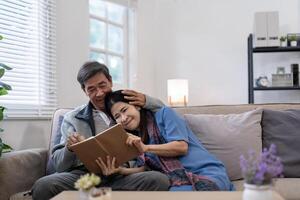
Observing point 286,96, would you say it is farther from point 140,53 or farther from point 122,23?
point 122,23

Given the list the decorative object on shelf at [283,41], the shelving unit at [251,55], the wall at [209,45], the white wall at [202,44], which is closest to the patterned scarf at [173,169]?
the white wall at [202,44]

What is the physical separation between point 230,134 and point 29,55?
152 centimetres

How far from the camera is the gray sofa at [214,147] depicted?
1.80m

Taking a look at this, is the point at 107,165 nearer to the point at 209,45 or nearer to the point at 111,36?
the point at 111,36

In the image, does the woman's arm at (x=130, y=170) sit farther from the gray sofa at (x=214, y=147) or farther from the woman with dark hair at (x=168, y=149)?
the gray sofa at (x=214, y=147)

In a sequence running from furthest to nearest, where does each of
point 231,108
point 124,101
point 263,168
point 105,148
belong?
point 231,108, point 124,101, point 105,148, point 263,168

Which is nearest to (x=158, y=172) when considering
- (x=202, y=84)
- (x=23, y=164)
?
(x=23, y=164)

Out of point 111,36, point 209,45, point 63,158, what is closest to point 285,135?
point 63,158

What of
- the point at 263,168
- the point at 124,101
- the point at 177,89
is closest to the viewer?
the point at 263,168

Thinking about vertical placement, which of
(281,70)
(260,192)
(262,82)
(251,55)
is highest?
(251,55)

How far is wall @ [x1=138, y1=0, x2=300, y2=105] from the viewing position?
4.14 m

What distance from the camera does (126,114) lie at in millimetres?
1773

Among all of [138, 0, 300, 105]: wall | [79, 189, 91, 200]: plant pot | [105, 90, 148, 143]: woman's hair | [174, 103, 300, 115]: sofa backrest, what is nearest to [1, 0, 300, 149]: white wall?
[138, 0, 300, 105]: wall

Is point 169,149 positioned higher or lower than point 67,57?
lower
